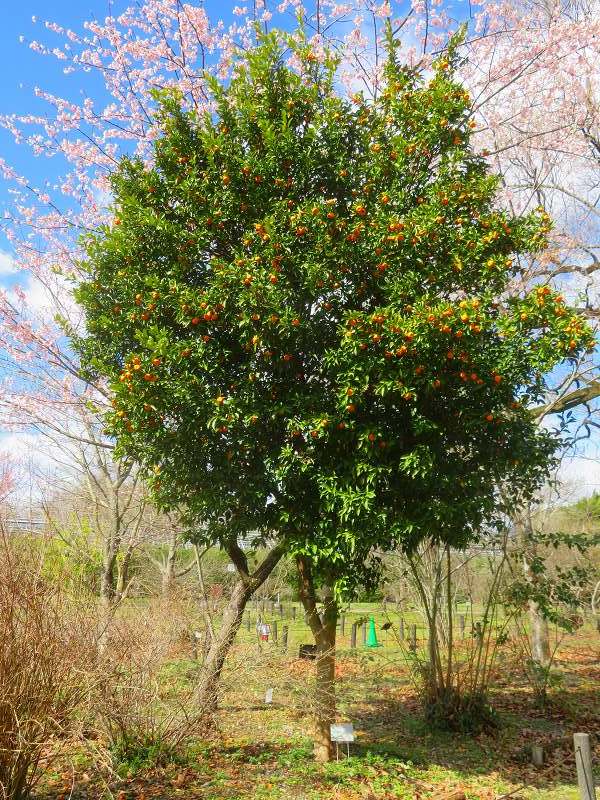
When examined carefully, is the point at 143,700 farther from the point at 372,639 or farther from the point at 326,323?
the point at 372,639

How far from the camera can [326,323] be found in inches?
217

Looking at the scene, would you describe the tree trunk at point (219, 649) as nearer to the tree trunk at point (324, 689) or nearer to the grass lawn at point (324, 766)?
the grass lawn at point (324, 766)

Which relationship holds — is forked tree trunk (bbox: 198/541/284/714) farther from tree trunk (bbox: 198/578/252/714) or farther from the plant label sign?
the plant label sign

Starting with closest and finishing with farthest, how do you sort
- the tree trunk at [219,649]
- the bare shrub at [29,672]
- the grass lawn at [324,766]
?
the bare shrub at [29,672] < the grass lawn at [324,766] < the tree trunk at [219,649]

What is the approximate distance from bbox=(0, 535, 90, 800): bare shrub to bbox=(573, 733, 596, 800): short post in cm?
310

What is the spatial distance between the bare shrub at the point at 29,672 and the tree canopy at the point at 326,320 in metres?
1.66

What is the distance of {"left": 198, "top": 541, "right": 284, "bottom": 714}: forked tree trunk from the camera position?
5.82 meters

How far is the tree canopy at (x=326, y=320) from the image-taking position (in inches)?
196

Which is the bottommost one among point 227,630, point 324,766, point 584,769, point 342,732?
point 324,766

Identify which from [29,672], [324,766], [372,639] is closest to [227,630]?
[324,766]

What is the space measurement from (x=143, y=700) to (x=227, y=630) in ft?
4.37

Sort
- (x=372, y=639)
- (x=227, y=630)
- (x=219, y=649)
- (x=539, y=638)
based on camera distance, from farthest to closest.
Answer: (x=372, y=639) < (x=539, y=638) < (x=227, y=630) < (x=219, y=649)

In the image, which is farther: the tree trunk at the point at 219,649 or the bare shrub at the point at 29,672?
the tree trunk at the point at 219,649

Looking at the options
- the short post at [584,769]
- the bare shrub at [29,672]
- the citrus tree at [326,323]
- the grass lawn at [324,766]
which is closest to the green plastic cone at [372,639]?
the grass lawn at [324,766]
